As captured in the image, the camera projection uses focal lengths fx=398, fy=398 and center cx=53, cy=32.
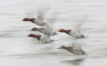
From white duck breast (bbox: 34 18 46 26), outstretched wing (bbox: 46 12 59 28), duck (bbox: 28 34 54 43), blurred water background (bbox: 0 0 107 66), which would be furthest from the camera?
outstretched wing (bbox: 46 12 59 28)

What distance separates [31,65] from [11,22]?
3.29 m

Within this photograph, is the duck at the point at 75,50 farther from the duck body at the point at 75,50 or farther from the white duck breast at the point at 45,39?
the white duck breast at the point at 45,39

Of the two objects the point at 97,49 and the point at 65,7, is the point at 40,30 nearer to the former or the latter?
the point at 97,49

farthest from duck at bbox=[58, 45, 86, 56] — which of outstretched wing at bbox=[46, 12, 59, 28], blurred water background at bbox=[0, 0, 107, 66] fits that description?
outstretched wing at bbox=[46, 12, 59, 28]

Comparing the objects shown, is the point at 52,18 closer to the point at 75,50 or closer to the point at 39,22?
the point at 39,22

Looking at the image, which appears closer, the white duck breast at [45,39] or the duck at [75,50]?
the duck at [75,50]

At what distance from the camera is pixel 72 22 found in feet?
32.7

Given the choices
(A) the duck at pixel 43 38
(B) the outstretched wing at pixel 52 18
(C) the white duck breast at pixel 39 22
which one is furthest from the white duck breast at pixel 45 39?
(B) the outstretched wing at pixel 52 18

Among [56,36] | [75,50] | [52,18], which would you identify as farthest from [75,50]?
[52,18]

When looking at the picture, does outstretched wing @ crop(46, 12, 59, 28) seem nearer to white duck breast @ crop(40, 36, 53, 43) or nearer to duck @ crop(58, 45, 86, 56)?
white duck breast @ crop(40, 36, 53, 43)

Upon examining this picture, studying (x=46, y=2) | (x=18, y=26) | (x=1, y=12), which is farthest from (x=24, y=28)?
(x=46, y=2)

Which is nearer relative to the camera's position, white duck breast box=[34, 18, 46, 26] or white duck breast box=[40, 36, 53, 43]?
white duck breast box=[40, 36, 53, 43]

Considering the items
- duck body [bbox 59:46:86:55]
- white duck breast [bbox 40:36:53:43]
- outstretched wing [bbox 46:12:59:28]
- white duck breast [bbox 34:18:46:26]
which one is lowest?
duck body [bbox 59:46:86:55]

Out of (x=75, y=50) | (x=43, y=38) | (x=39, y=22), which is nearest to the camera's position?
(x=75, y=50)
